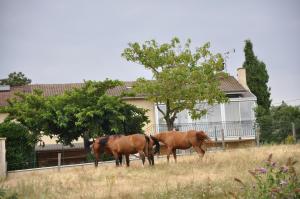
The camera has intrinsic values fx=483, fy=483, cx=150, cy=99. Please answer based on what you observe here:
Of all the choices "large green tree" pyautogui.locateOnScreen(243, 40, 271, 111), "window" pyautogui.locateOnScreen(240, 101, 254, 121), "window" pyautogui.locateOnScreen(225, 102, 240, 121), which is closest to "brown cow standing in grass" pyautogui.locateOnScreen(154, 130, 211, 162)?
"window" pyautogui.locateOnScreen(225, 102, 240, 121)

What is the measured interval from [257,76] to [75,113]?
25.4 meters

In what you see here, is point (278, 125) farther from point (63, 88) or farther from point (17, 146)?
point (63, 88)

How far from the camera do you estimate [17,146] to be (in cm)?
2355

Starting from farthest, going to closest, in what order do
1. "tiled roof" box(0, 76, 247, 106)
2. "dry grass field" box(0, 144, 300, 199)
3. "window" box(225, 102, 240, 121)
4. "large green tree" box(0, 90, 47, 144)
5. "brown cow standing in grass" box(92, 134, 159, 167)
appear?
"tiled roof" box(0, 76, 247, 106), "window" box(225, 102, 240, 121), "large green tree" box(0, 90, 47, 144), "brown cow standing in grass" box(92, 134, 159, 167), "dry grass field" box(0, 144, 300, 199)

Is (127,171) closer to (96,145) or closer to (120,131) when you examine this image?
(96,145)

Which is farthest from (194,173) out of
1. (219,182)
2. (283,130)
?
(283,130)

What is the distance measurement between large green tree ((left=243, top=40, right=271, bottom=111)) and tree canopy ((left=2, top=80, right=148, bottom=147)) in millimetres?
21914

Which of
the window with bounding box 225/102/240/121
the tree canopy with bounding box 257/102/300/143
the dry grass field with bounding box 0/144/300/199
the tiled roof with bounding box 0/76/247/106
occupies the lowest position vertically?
the dry grass field with bounding box 0/144/300/199

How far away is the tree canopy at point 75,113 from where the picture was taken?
81.0ft

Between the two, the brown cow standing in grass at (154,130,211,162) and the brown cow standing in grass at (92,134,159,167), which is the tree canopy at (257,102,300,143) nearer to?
the brown cow standing in grass at (154,130,211,162)

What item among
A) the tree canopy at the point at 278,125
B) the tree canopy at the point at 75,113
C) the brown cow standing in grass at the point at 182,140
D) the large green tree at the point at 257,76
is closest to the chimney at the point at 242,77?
the large green tree at the point at 257,76

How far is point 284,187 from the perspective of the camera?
612 centimetres

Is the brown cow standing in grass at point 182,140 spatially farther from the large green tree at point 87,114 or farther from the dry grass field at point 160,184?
the large green tree at point 87,114

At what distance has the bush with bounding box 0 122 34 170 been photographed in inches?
906
